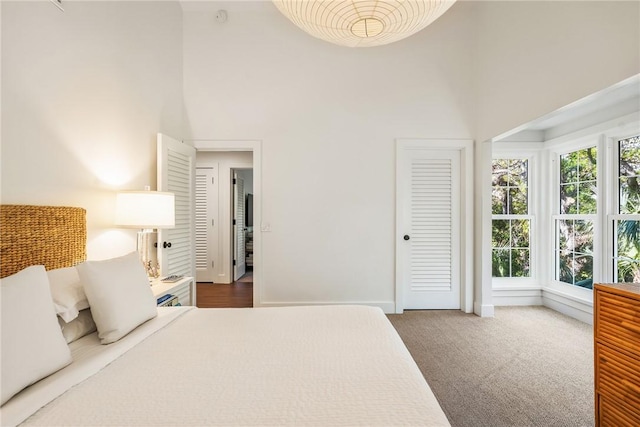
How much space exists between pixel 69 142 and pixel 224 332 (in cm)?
162

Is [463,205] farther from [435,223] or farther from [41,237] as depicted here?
[41,237]

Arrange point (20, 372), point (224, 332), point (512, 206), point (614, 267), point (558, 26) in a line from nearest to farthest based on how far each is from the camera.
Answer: point (20, 372), point (224, 332), point (558, 26), point (614, 267), point (512, 206)

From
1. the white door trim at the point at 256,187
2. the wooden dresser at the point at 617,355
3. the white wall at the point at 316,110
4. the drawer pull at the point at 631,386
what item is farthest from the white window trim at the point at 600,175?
the white door trim at the point at 256,187

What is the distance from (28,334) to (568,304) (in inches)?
179

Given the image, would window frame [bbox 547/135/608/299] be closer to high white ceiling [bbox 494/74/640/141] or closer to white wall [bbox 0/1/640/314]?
high white ceiling [bbox 494/74/640/141]

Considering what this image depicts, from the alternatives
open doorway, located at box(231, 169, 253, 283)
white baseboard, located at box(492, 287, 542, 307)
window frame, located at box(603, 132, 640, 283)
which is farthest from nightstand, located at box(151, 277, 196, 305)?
window frame, located at box(603, 132, 640, 283)

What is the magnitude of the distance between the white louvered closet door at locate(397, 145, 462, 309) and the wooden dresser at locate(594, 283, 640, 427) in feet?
6.55

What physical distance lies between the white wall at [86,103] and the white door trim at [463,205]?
8.64ft

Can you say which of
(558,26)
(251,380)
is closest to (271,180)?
(251,380)

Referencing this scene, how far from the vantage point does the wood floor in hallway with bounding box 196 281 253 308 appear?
3930 millimetres

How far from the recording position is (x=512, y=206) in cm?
386

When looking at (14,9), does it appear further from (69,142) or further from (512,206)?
(512,206)

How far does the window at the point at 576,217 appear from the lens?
3.29 meters

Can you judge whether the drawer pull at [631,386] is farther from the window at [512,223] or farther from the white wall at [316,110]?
the window at [512,223]
